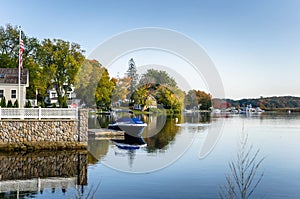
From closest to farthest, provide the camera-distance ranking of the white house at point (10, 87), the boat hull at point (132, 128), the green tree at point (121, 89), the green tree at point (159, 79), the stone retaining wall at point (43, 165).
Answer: the stone retaining wall at point (43, 165)
the boat hull at point (132, 128)
the white house at point (10, 87)
the green tree at point (159, 79)
the green tree at point (121, 89)

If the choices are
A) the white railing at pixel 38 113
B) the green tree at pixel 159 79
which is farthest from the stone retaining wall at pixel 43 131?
the green tree at pixel 159 79

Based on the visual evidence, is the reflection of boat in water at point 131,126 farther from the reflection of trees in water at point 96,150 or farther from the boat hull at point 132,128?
the reflection of trees in water at point 96,150

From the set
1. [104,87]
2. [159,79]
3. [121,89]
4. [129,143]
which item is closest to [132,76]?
[121,89]

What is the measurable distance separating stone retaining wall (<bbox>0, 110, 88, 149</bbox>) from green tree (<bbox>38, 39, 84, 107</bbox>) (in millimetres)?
26538

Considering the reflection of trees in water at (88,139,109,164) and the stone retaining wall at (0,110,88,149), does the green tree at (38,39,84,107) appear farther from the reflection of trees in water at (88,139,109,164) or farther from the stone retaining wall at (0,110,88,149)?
the stone retaining wall at (0,110,88,149)

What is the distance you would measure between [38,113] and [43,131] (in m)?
1.19

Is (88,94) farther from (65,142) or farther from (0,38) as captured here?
(65,142)

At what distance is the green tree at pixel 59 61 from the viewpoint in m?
46.9

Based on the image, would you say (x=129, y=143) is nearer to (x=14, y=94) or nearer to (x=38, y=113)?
(x=38, y=113)

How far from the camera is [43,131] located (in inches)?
806

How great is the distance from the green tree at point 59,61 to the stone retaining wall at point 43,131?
87.1 ft

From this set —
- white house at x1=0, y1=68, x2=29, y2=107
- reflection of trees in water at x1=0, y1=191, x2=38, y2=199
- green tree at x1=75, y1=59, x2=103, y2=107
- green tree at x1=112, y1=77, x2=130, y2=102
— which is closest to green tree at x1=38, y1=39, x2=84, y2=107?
→ green tree at x1=75, y1=59, x2=103, y2=107

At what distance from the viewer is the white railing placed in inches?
803

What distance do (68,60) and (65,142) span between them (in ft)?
94.1
